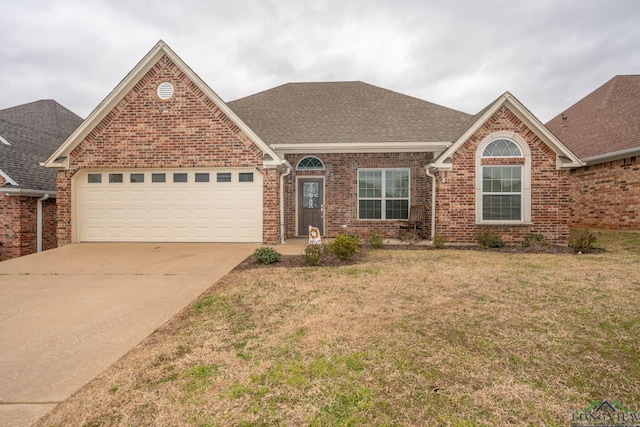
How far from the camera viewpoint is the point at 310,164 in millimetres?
12055

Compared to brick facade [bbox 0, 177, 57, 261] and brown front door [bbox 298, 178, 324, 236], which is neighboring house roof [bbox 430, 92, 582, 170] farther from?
brick facade [bbox 0, 177, 57, 261]

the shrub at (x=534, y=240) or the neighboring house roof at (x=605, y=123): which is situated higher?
the neighboring house roof at (x=605, y=123)

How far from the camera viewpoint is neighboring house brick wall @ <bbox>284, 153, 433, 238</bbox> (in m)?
11.8

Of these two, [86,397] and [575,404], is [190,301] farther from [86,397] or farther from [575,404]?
[575,404]

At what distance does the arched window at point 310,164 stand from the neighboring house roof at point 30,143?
9633mm

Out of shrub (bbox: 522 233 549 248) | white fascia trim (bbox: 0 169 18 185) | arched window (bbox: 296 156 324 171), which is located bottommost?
shrub (bbox: 522 233 549 248)

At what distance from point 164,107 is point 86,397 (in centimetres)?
933

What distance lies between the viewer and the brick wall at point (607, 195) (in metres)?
11.0

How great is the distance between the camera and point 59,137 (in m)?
17.2

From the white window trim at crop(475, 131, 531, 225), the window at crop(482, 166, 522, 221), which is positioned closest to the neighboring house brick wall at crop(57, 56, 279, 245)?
the white window trim at crop(475, 131, 531, 225)

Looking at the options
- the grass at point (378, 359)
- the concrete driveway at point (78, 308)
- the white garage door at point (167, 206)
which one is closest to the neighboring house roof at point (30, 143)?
the white garage door at point (167, 206)

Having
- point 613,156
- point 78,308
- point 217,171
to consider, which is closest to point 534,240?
point 613,156

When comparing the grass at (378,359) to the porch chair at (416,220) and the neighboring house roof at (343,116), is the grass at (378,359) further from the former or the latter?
the neighboring house roof at (343,116)

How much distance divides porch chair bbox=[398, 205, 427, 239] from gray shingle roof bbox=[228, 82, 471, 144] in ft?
8.17
